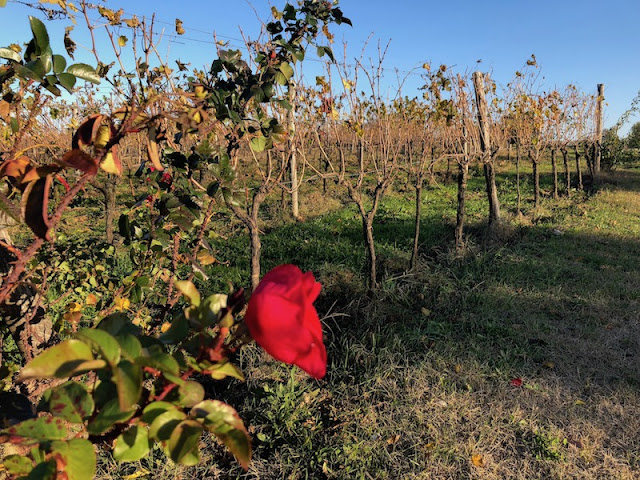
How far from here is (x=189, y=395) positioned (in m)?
0.46

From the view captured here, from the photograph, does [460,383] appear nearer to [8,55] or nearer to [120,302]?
[120,302]

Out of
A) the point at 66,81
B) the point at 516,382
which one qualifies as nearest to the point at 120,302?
the point at 66,81

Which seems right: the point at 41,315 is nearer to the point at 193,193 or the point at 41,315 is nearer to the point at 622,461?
the point at 193,193

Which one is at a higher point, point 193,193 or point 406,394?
point 193,193

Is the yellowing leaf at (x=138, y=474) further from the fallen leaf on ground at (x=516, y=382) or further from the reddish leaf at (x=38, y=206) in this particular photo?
the fallen leaf on ground at (x=516, y=382)

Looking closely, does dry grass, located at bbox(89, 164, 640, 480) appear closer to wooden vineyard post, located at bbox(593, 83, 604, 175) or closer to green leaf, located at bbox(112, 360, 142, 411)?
green leaf, located at bbox(112, 360, 142, 411)

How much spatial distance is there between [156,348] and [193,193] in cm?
96

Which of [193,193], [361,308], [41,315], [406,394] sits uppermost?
[193,193]

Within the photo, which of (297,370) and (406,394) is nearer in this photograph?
(406,394)

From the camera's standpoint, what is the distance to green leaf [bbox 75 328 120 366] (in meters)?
0.37

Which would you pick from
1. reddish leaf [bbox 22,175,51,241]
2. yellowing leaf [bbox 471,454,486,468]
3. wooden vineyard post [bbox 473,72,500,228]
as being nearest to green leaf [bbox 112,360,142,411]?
reddish leaf [bbox 22,175,51,241]

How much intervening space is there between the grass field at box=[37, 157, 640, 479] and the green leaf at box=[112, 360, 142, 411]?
187 centimetres

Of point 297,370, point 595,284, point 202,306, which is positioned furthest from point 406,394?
point 595,284

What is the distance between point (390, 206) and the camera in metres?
8.05
